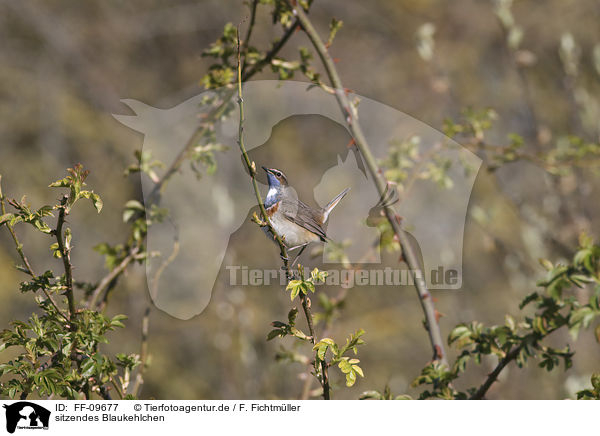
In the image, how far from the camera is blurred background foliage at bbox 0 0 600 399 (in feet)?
13.7

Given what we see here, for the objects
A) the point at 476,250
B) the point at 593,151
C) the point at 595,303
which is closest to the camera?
the point at 595,303

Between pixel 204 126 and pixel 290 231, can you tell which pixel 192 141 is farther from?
pixel 290 231

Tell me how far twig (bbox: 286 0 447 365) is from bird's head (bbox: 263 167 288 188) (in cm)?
22

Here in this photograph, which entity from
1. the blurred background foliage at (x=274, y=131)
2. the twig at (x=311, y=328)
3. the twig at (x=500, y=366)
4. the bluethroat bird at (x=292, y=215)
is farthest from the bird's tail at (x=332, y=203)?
the blurred background foliage at (x=274, y=131)

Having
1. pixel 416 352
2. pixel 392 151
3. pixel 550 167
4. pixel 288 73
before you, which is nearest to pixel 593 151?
pixel 550 167

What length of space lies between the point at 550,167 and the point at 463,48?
4.58 meters

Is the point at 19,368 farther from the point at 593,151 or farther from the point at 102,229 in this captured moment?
the point at 102,229

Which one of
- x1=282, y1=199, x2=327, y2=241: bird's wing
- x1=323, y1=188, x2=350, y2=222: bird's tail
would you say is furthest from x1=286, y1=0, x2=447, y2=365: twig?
x1=282, y1=199, x2=327, y2=241: bird's wing

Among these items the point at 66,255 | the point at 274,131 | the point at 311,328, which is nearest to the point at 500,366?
the point at 311,328

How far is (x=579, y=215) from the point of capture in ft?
8.98

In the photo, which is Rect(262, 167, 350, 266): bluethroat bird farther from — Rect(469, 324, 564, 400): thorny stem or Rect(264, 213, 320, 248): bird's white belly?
Rect(469, 324, 564, 400): thorny stem

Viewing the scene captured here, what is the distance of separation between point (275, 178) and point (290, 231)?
0.18 metres

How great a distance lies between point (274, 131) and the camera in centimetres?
464

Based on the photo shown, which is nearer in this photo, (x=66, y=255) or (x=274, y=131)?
(x=66, y=255)
